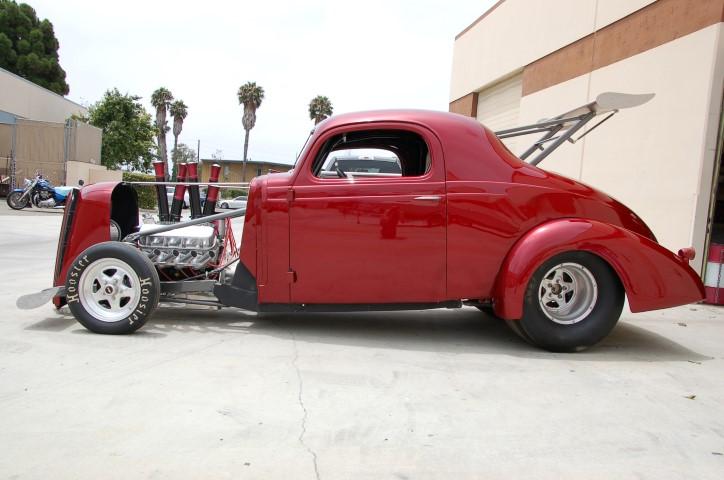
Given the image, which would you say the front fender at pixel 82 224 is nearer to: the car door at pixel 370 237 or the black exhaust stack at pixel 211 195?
the black exhaust stack at pixel 211 195

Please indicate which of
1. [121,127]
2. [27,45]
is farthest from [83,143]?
[27,45]

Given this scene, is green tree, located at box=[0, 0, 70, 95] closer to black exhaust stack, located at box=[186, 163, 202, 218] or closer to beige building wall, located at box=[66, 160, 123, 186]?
beige building wall, located at box=[66, 160, 123, 186]

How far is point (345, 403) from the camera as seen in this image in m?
2.84

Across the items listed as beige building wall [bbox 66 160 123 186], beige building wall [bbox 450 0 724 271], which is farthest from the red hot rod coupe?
beige building wall [bbox 66 160 123 186]

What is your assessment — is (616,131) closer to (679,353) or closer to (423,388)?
(679,353)

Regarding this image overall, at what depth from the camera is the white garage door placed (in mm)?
12555

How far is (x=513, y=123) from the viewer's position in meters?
12.8

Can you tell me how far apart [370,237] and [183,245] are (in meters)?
1.89

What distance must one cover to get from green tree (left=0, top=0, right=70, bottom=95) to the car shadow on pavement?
46.3 meters

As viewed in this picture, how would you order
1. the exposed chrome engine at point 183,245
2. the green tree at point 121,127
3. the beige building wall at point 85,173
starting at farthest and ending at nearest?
the green tree at point 121,127 < the beige building wall at point 85,173 < the exposed chrome engine at point 183,245

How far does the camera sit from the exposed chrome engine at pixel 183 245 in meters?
4.56

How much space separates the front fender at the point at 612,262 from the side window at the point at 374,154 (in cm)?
105

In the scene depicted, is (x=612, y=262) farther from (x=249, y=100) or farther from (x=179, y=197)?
(x=249, y=100)

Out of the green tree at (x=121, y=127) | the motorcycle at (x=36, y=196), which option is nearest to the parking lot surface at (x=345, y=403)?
the motorcycle at (x=36, y=196)
